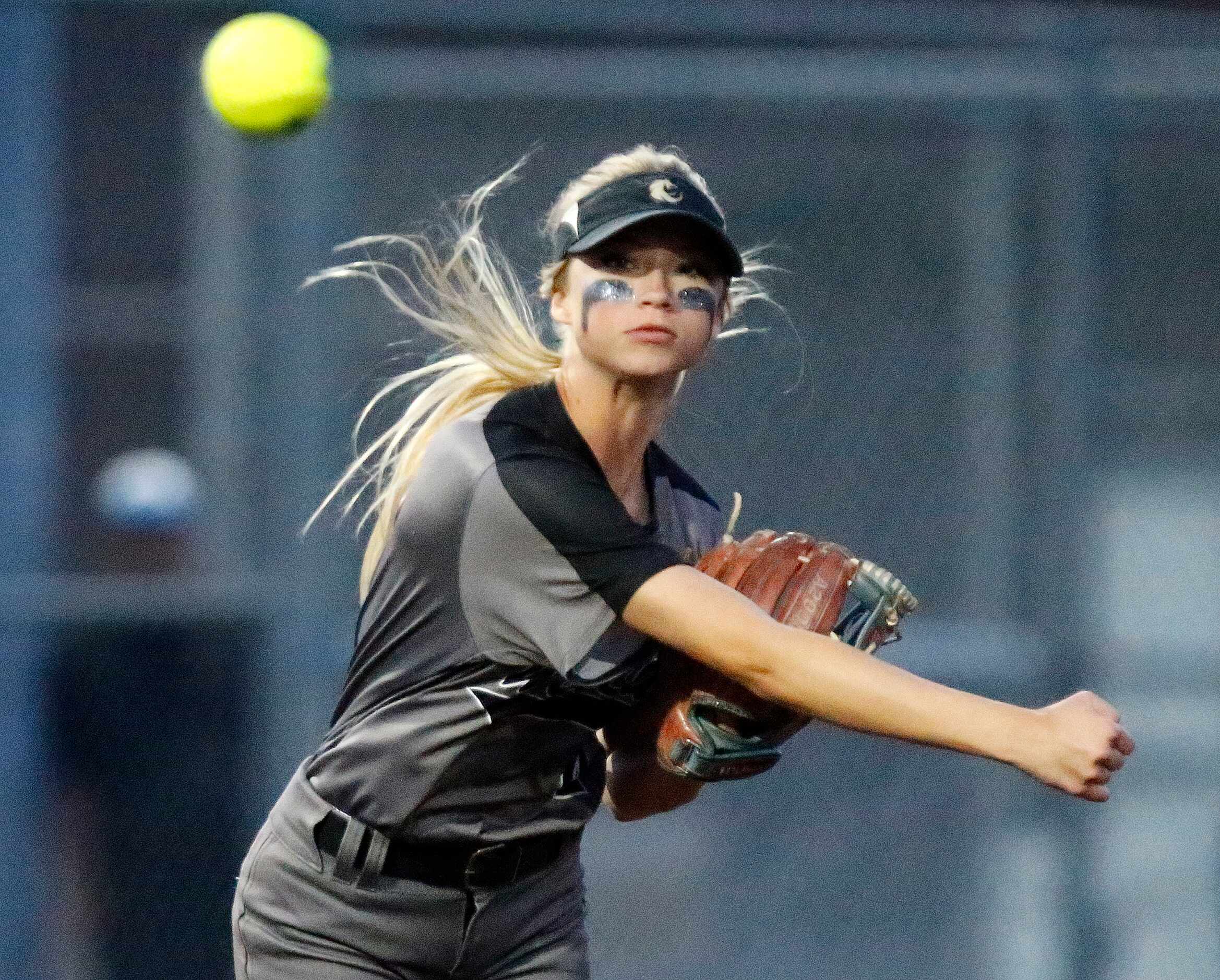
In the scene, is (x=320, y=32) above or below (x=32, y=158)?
above

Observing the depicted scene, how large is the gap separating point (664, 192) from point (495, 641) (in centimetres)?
61

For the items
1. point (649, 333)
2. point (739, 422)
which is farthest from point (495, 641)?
point (739, 422)

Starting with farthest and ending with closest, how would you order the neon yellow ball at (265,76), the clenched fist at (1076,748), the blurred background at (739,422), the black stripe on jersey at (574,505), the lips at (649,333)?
the blurred background at (739,422)
the neon yellow ball at (265,76)
the lips at (649,333)
the black stripe on jersey at (574,505)
the clenched fist at (1076,748)

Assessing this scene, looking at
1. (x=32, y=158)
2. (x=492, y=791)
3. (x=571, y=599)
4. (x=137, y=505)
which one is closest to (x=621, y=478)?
(x=571, y=599)

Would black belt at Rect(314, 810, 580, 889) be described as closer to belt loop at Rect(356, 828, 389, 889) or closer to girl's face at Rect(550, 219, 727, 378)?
belt loop at Rect(356, 828, 389, 889)

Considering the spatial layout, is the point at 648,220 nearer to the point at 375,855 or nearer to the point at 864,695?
the point at 864,695

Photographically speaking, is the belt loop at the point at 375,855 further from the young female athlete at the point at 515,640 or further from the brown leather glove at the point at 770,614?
the brown leather glove at the point at 770,614

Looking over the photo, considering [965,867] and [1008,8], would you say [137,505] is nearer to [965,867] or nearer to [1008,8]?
[965,867]

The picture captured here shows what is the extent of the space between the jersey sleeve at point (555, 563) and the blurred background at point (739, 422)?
2162 millimetres

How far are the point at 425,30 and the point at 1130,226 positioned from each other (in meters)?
1.85

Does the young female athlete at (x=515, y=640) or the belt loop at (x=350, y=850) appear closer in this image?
the young female athlete at (x=515, y=640)

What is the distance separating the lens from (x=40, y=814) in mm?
4320

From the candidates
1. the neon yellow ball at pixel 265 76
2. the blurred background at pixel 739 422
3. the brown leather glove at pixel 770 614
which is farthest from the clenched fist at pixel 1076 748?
the blurred background at pixel 739 422

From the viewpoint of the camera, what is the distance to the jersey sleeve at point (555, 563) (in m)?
2.16
